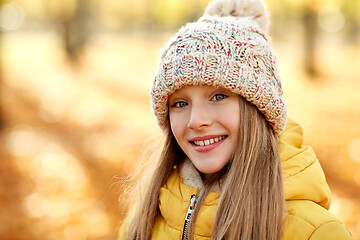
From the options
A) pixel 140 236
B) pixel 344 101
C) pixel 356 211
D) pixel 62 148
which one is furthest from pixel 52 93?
pixel 140 236

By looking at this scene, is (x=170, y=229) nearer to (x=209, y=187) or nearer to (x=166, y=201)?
(x=166, y=201)

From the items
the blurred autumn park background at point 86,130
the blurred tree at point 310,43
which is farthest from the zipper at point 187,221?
the blurred tree at point 310,43

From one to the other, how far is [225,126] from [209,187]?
13.3 inches

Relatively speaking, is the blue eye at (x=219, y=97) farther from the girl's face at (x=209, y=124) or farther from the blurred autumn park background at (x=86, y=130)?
the blurred autumn park background at (x=86, y=130)

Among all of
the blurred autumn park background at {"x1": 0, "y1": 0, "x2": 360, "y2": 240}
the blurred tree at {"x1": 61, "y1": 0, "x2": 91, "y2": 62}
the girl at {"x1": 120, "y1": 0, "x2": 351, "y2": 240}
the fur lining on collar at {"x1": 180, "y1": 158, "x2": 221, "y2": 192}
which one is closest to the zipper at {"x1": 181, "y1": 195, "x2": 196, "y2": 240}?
the girl at {"x1": 120, "y1": 0, "x2": 351, "y2": 240}

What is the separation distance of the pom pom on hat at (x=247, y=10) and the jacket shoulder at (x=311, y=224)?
1.16 meters

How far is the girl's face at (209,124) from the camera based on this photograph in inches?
78.5

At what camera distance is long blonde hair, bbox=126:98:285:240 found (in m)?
1.87

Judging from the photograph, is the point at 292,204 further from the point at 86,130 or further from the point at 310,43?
the point at 310,43

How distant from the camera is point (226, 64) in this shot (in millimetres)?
1939

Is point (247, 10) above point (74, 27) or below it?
below

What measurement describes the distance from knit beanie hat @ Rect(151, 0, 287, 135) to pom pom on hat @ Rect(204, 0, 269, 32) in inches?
11.1

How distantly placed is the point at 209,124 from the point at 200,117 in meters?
0.06

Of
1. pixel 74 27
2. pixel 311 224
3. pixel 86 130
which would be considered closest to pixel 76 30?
pixel 74 27
